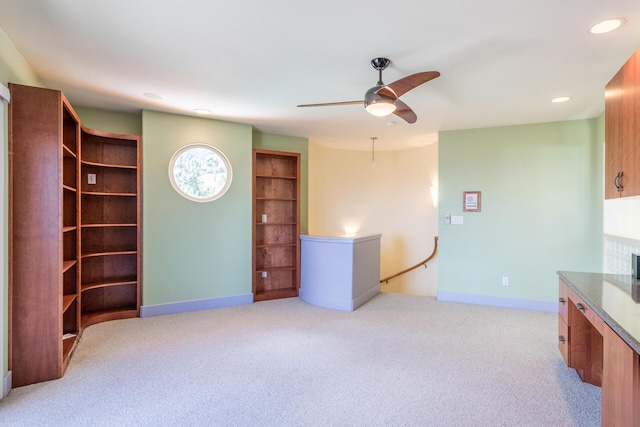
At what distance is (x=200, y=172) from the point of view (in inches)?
165

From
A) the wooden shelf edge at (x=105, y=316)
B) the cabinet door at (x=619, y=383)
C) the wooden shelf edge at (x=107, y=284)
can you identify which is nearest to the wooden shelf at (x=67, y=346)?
the wooden shelf edge at (x=105, y=316)

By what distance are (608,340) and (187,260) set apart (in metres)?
3.92

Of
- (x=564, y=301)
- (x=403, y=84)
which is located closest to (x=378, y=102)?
(x=403, y=84)

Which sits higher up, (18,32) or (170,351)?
(18,32)

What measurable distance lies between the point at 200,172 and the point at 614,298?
404 centimetres

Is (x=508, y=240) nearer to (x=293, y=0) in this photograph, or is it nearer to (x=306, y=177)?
(x=306, y=177)

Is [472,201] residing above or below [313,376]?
above

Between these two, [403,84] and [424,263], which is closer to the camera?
[403,84]

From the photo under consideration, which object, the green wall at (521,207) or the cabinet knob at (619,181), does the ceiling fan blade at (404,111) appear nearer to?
the cabinet knob at (619,181)

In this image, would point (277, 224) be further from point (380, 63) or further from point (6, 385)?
point (6, 385)

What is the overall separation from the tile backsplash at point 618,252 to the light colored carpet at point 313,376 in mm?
868

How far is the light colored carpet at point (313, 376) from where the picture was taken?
6.71 ft

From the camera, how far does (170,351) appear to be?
296cm

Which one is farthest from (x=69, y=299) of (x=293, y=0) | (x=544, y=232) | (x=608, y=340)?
(x=544, y=232)
